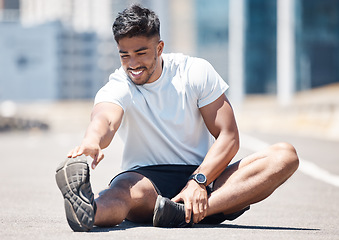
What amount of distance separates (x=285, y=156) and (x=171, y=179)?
72 cm

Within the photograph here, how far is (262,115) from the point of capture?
32.1 metres

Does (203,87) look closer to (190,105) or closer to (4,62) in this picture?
(190,105)

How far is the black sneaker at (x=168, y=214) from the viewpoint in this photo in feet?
15.5

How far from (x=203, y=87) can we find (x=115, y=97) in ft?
1.93

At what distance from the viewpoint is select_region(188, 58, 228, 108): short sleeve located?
17.2ft

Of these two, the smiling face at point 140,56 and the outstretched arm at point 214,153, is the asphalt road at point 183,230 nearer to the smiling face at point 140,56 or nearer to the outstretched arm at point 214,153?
the outstretched arm at point 214,153

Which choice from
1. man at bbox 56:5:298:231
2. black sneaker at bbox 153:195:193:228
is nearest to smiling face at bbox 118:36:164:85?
man at bbox 56:5:298:231

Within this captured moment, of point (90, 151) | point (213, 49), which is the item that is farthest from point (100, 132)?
point (213, 49)

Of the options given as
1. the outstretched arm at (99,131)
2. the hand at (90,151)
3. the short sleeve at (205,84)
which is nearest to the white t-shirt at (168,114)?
the short sleeve at (205,84)

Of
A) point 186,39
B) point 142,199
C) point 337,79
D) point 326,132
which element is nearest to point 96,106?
point 142,199

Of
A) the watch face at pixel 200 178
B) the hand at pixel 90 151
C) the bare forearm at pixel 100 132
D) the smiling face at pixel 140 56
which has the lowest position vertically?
the watch face at pixel 200 178

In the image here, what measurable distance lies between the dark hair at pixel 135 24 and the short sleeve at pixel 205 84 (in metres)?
0.40

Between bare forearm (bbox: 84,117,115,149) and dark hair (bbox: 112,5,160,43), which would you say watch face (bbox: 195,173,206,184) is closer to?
bare forearm (bbox: 84,117,115,149)

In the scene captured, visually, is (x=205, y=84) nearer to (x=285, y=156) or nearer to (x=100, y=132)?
(x=285, y=156)
